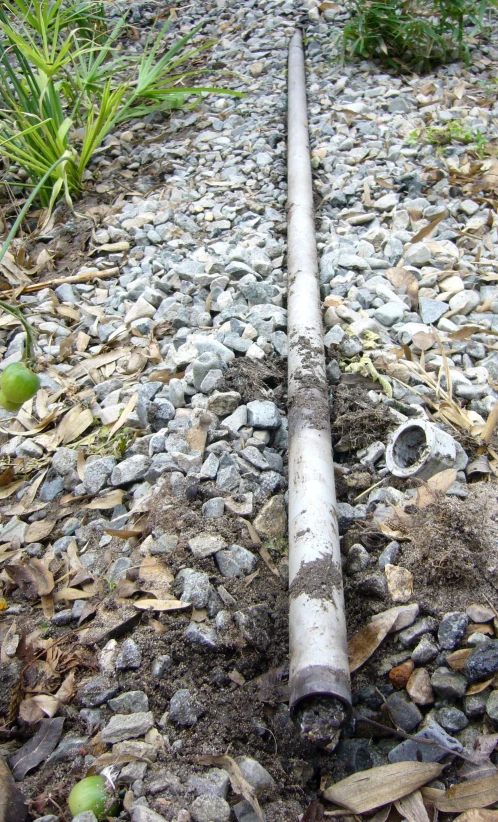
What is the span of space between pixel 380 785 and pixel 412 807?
6 cm

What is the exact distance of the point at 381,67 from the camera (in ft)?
12.5

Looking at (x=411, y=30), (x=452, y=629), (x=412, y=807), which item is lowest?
(x=412, y=807)

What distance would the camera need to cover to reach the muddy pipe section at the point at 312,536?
1.22 m

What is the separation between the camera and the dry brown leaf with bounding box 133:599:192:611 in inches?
57.9

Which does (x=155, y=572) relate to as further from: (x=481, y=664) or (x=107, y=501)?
(x=481, y=664)

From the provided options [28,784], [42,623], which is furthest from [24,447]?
[28,784]

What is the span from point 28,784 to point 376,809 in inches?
24.6

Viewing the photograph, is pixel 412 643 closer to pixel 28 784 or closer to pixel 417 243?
pixel 28 784

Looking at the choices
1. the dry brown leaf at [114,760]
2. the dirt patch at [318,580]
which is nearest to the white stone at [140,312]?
the dirt patch at [318,580]

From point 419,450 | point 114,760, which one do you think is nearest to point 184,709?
point 114,760

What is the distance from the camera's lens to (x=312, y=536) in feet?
4.82

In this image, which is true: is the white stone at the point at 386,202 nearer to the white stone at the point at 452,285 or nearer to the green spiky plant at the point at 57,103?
the white stone at the point at 452,285

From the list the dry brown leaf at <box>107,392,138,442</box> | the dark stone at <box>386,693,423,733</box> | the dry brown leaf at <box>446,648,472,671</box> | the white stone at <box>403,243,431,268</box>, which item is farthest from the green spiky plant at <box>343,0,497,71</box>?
the dark stone at <box>386,693,423,733</box>

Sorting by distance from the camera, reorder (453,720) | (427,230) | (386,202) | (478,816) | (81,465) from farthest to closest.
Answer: (386,202)
(427,230)
(81,465)
(453,720)
(478,816)
